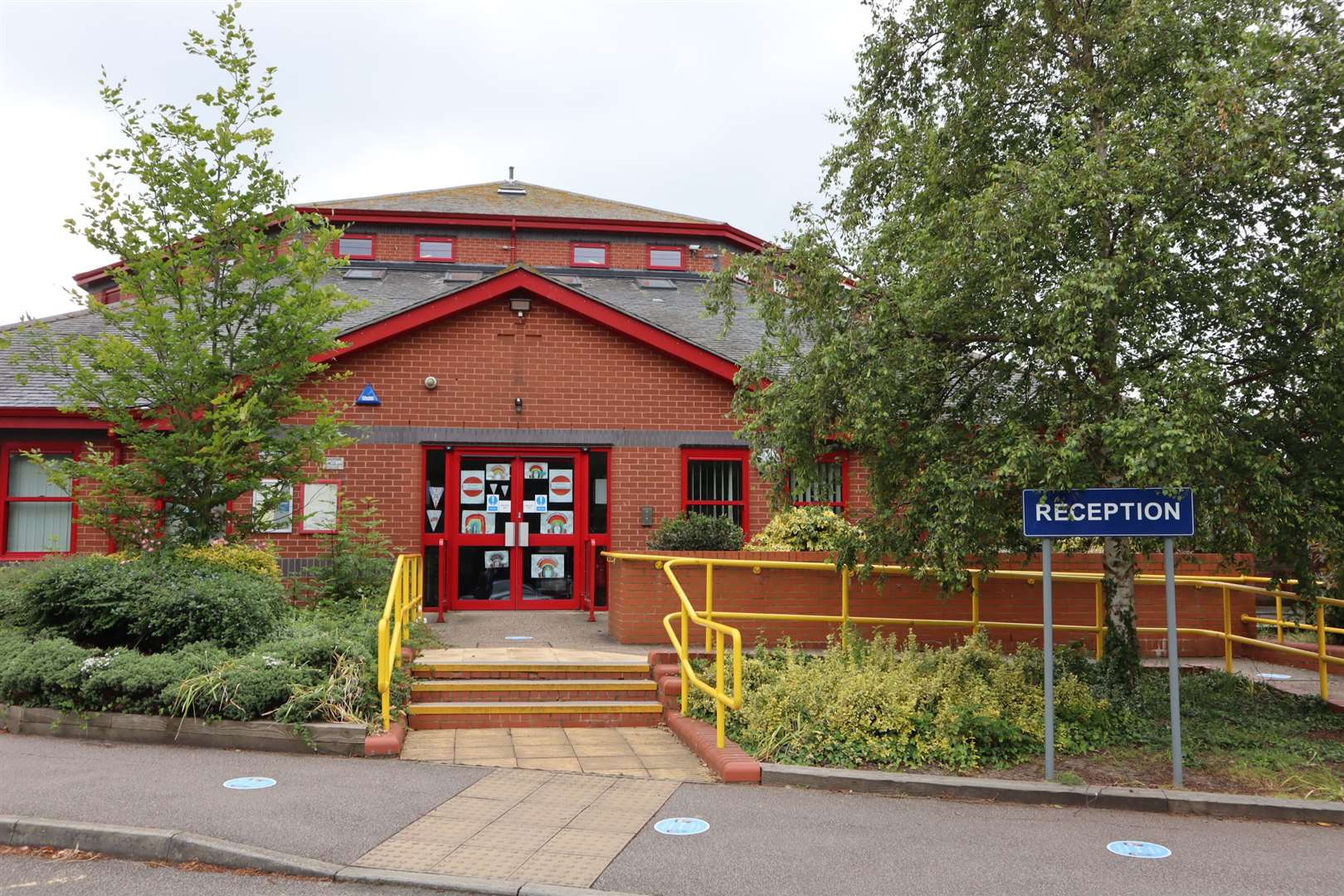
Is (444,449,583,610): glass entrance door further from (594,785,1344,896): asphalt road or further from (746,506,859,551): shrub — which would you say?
(594,785,1344,896): asphalt road

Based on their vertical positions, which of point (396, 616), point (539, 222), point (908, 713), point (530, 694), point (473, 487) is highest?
point (539, 222)

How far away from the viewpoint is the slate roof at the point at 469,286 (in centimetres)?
1447

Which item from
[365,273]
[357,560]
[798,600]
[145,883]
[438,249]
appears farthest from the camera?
[438,249]

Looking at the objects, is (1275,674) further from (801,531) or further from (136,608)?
(136,608)

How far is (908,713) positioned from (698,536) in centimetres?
455

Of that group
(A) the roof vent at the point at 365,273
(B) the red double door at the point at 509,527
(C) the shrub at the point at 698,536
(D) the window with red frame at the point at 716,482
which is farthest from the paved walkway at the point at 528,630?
(A) the roof vent at the point at 365,273

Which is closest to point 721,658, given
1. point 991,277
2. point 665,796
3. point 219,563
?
point 665,796

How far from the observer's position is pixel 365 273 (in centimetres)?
2189

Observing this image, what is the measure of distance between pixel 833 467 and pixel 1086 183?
24.6 feet

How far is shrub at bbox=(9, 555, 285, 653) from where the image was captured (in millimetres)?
9211

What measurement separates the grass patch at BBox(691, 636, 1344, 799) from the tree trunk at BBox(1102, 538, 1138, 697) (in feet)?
0.37

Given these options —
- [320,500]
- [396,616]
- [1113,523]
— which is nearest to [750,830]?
[1113,523]

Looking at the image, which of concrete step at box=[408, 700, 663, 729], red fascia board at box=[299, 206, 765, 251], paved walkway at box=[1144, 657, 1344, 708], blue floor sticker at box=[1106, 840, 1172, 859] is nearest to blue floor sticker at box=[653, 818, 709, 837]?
blue floor sticker at box=[1106, 840, 1172, 859]

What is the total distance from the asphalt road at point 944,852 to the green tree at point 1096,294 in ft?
7.70
